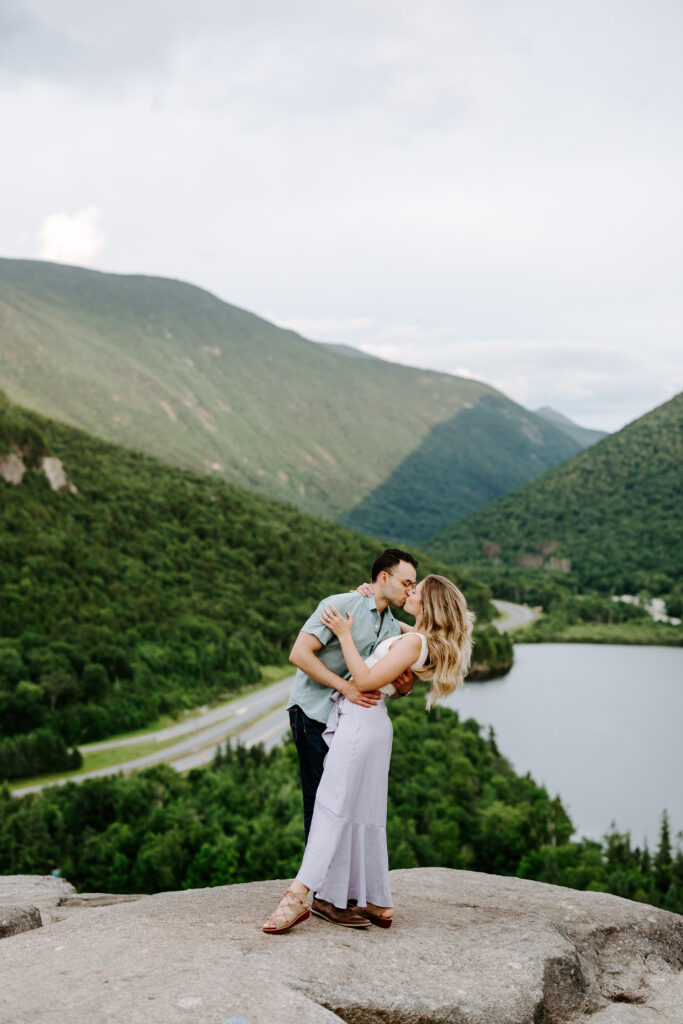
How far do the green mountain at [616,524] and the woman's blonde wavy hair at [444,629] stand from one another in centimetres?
15587

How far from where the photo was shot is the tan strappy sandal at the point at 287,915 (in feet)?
20.6

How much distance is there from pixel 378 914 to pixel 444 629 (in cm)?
241

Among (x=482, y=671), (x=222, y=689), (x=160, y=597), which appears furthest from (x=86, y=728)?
(x=482, y=671)

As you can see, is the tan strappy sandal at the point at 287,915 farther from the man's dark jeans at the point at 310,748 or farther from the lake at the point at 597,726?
the lake at the point at 597,726

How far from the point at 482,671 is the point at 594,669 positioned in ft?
51.4

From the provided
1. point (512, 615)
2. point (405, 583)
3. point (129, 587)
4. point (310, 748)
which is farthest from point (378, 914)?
point (512, 615)

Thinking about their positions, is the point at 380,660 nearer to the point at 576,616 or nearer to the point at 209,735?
the point at 209,735

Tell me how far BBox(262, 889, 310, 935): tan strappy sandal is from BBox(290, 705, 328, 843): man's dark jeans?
552 millimetres

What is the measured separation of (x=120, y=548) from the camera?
97.2 meters

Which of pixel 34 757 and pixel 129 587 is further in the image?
pixel 129 587

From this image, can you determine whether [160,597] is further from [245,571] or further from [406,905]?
[406,905]

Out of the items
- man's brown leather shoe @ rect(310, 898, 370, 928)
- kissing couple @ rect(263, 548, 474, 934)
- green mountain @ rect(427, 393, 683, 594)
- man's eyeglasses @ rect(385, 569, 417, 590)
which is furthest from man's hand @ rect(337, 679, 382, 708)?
green mountain @ rect(427, 393, 683, 594)

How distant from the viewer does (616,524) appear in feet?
581

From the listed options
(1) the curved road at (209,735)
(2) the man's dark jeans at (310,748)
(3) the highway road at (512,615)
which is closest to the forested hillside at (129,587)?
(1) the curved road at (209,735)
